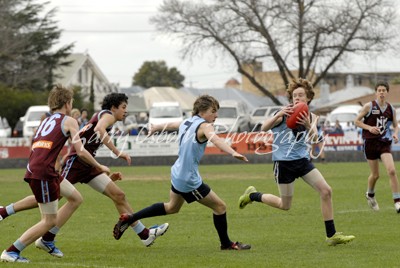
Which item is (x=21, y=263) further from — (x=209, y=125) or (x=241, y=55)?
(x=241, y=55)

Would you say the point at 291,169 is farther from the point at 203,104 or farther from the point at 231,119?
the point at 231,119

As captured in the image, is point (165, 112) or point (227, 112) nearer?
point (165, 112)

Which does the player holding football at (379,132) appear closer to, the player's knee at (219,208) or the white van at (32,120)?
the player's knee at (219,208)

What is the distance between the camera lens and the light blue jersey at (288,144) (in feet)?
36.6

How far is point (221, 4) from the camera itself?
173ft

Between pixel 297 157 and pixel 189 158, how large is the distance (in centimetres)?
148

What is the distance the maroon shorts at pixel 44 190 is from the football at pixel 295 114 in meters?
2.83

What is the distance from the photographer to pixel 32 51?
7156 cm

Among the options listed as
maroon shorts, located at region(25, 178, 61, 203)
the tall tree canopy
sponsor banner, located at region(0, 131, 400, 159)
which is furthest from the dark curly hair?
the tall tree canopy

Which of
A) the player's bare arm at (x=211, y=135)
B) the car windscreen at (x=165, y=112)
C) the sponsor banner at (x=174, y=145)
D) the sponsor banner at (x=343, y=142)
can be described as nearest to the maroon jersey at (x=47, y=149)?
the player's bare arm at (x=211, y=135)

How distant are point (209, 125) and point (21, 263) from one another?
8.20ft

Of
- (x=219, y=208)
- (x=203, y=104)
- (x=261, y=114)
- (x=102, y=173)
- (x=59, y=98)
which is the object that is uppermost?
(x=59, y=98)

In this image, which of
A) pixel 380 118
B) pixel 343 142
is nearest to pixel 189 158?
pixel 380 118

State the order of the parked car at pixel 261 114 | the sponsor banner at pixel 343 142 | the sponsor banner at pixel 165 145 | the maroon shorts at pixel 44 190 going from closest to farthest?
the maroon shorts at pixel 44 190, the sponsor banner at pixel 165 145, the sponsor banner at pixel 343 142, the parked car at pixel 261 114
